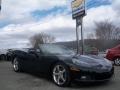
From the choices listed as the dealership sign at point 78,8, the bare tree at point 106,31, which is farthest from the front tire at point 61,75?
the bare tree at point 106,31

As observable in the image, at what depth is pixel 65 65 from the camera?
848cm

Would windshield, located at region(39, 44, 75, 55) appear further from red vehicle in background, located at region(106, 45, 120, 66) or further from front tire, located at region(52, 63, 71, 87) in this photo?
red vehicle in background, located at region(106, 45, 120, 66)

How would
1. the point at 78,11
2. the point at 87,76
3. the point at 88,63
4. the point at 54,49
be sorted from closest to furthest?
1. the point at 87,76
2. the point at 88,63
3. the point at 54,49
4. the point at 78,11

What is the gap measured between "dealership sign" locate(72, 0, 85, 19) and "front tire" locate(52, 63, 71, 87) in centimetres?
2200

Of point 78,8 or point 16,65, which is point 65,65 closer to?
point 16,65

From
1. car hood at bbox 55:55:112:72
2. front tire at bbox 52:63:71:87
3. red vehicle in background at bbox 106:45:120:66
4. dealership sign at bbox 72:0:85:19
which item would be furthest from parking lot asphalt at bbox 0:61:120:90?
dealership sign at bbox 72:0:85:19

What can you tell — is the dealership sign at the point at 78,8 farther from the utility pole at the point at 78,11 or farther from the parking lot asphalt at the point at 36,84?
the parking lot asphalt at the point at 36,84

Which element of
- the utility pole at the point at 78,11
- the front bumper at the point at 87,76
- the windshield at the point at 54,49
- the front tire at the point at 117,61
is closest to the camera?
the front bumper at the point at 87,76

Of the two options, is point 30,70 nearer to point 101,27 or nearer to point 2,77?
point 2,77

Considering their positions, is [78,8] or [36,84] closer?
[36,84]

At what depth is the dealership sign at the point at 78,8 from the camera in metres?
30.8

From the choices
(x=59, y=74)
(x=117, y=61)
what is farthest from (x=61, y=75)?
(x=117, y=61)

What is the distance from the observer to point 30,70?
10469 mm

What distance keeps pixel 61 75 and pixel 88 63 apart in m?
0.86
